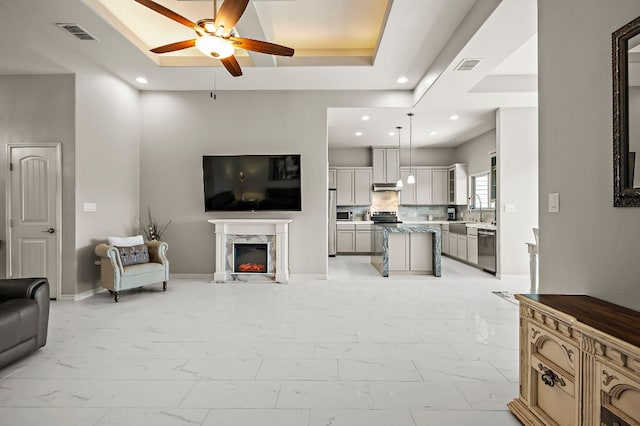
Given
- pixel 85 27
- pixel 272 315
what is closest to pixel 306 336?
pixel 272 315

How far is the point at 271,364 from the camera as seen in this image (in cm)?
250

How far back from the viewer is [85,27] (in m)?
3.66

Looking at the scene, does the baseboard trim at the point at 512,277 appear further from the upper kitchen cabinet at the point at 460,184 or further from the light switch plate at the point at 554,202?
the light switch plate at the point at 554,202

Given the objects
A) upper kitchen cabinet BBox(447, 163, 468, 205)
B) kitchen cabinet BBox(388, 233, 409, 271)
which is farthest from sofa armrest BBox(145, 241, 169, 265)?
upper kitchen cabinet BBox(447, 163, 468, 205)

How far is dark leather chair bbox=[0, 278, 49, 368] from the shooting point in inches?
92.4

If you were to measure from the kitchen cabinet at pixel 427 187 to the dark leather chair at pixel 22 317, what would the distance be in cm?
784

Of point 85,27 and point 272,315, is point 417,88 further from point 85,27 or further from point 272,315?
point 85,27

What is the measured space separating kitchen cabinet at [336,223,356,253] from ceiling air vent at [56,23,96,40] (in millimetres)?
6358

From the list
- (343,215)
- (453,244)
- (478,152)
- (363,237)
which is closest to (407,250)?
(453,244)

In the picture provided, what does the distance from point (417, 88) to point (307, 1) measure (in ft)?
7.57

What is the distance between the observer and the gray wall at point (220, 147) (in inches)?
218

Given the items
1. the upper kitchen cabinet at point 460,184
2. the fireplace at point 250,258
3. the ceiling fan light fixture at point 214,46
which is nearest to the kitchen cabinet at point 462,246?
the upper kitchen cabinet at point 460,184

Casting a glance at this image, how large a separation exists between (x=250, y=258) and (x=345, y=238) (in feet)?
12.5

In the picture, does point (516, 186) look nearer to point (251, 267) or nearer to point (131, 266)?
point (251, 267)
